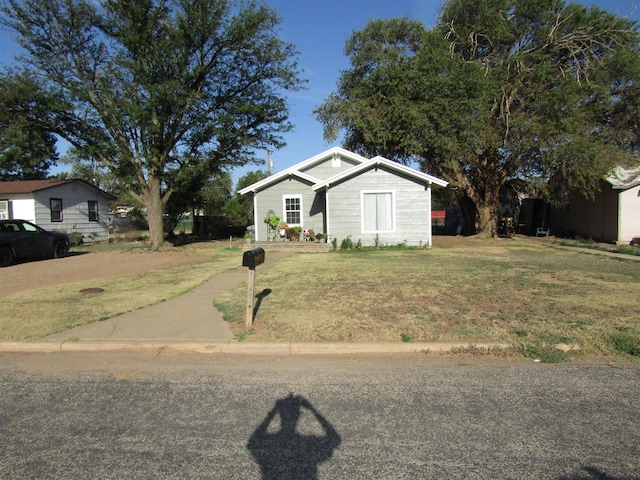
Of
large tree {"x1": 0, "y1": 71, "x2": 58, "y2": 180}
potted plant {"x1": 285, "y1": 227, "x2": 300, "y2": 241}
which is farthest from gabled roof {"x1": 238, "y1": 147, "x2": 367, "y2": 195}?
Result: large tree {"x1": 0, "y1": 71, "x2": 58, "y2": 180}

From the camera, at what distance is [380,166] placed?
1795cm

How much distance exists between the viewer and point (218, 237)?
29.3 meters

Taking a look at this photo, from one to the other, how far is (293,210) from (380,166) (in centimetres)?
497

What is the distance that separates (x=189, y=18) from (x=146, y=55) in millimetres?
2360

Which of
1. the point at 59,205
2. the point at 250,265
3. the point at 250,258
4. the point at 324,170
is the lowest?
the point at 250,265

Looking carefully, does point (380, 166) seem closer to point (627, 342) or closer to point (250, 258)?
point (250, 258)

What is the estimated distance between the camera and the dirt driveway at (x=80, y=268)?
1062 cm

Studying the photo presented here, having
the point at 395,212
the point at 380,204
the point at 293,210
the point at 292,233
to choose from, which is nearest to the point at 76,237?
the point at 293,210

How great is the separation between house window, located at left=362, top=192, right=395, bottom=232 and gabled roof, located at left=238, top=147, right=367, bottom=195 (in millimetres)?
2191

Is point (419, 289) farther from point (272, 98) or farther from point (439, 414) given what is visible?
point (272, 98)

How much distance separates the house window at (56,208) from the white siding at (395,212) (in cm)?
1612

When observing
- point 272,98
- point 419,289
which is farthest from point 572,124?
point 419,289

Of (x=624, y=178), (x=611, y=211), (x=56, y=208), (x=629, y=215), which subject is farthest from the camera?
(x=56, y=208)

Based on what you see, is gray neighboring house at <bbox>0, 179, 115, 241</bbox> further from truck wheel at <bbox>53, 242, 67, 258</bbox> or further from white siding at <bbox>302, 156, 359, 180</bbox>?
white siding at <bbox>302, 156, 359, 180</bbox>
